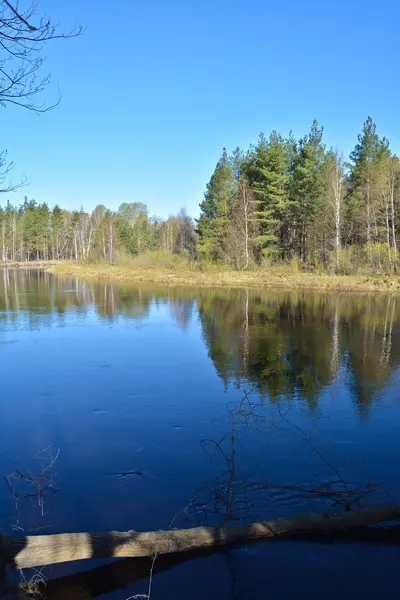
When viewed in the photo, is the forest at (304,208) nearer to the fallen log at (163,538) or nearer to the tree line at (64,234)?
the tree line at (64,234)

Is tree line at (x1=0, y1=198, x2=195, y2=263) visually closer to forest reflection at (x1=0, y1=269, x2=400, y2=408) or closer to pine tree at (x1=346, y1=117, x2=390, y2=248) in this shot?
pine tree at (x1=346, y1=117, x2=390, y2=248)

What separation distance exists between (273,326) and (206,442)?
10749mm

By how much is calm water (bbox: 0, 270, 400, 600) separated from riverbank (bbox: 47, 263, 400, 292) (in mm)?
15081

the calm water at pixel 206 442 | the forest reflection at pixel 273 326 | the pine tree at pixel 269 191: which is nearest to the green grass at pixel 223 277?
the forest reflection at pixel 273 326

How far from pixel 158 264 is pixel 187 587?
4272 centimetres

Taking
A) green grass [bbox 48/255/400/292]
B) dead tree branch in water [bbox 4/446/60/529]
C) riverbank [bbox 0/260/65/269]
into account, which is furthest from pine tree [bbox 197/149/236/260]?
dead tree branch in water [bbox 4/446/60/529]

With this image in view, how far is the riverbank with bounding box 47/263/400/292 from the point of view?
3003cm

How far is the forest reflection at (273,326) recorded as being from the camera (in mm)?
10562

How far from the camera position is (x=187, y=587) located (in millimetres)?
4117

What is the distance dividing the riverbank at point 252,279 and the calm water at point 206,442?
1508 centimetres

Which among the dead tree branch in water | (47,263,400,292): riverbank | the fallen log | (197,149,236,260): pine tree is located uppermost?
(197,149,236,260): pine tree

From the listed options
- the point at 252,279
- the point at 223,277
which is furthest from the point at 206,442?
the point at 223,277

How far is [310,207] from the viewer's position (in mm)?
37844

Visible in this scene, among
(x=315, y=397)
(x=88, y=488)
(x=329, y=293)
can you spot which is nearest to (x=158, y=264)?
(x=329, y=293)
